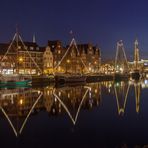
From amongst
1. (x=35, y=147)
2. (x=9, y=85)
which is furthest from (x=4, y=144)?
A: (x=9, y=85)

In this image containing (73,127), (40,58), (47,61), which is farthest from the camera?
(47,61)

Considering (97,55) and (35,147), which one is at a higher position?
(97,55)

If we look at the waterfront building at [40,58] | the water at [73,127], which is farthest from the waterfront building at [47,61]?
the water at [73,127]

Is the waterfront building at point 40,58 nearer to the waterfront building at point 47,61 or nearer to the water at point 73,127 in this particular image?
the waterfront building at point 47,61

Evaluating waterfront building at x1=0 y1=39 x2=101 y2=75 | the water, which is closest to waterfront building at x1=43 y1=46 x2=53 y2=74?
waterfront building at x1=0 y1=39 x2=101 y2=75

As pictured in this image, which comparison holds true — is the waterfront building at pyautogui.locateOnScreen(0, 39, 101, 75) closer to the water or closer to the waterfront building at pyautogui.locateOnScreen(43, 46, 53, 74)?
the waterfront building at pyautogui.locateOnScreen(43, 46, 53, 74)

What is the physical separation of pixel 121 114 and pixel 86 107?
13.7ft

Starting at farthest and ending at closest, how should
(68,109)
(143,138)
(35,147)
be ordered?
(68,109) → (143,138) → (35,147)

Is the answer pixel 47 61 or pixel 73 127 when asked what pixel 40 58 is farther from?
pixel 73 127

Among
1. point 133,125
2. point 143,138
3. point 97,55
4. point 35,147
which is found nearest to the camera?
point 35,147

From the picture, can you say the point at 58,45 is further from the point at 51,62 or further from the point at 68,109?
the point at 68,109

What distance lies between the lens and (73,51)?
8344 centimetres

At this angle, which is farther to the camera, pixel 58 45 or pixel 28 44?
pixel 58 45

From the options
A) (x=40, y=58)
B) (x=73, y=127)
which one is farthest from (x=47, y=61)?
(x=73, y=127)
